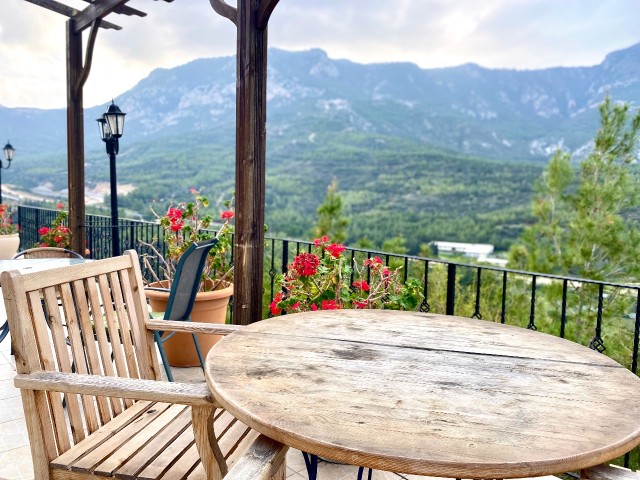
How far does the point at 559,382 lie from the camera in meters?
1.09

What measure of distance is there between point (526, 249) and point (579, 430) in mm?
14311

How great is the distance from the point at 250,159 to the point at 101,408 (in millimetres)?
1550

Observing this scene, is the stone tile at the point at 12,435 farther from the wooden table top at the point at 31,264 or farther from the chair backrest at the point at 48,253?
the chair backrest at the point at 48,253

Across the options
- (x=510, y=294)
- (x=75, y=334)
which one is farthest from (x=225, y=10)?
(x=510, y=294)

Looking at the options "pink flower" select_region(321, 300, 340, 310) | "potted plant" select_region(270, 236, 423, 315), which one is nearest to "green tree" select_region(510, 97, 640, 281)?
"potted plant" select_region(270, 236, 423, 315)

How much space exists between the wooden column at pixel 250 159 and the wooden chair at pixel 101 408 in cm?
118

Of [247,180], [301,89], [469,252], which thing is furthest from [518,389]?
[301,89]

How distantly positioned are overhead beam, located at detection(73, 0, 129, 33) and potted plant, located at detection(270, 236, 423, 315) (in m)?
3.15

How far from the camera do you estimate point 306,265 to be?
267 cm

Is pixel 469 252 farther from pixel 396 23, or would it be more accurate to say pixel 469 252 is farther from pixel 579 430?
pixel 396 23

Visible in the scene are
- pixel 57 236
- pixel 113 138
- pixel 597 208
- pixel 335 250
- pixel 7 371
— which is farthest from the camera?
pixel 597 208

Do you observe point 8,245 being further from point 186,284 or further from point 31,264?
point 186,284

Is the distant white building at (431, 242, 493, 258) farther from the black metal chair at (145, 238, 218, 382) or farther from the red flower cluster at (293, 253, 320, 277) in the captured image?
the black metal chair at (145, 238, 218, 382)

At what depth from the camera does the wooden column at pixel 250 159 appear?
2551 mm
